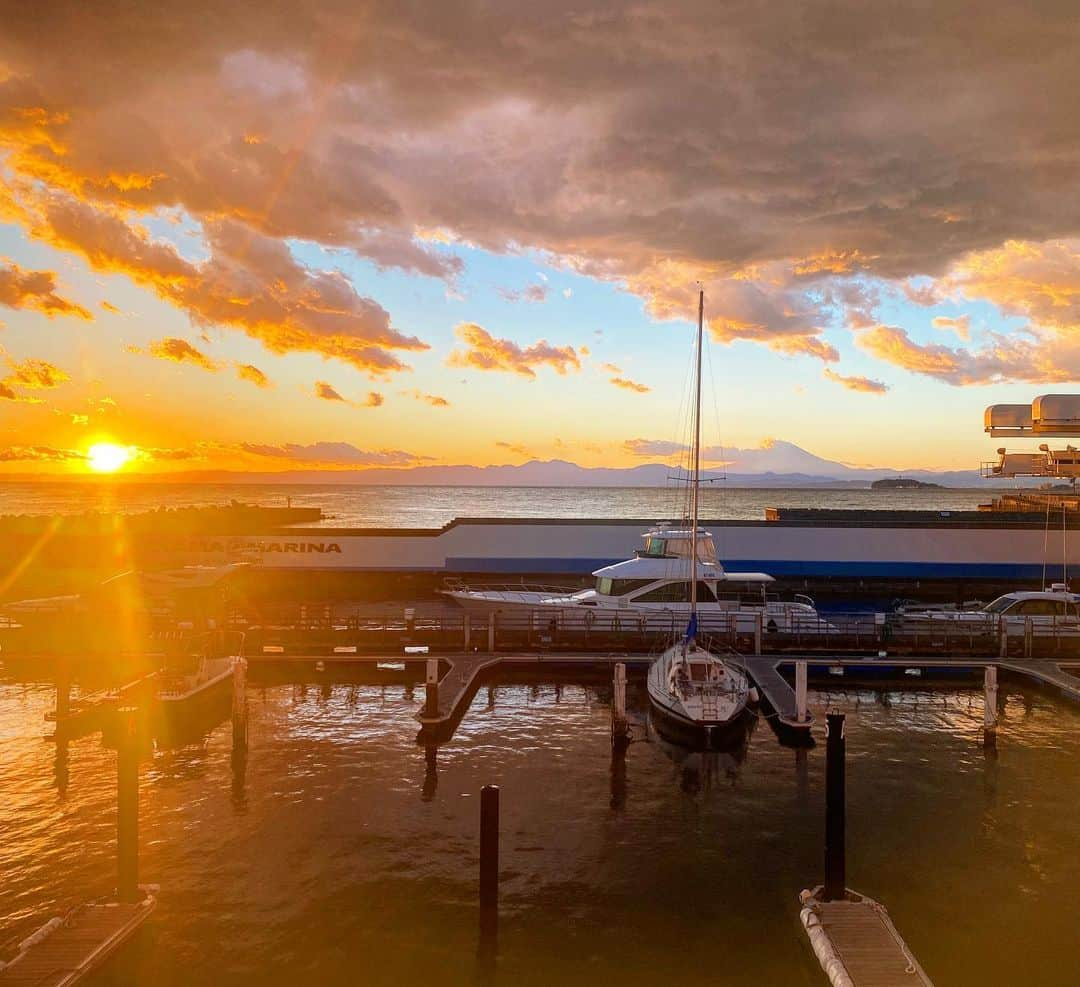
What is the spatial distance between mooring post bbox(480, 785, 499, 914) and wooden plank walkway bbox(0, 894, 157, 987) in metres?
5.79

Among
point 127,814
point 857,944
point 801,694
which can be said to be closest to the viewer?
point 857,944

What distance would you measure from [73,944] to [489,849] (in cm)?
660

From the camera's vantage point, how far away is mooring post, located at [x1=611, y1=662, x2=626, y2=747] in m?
22.7

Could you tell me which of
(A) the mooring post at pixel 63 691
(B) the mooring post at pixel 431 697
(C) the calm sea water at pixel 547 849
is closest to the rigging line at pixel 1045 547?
(C) the calm sea water at pixel 547 849

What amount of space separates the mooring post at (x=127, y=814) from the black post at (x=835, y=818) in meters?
12.2

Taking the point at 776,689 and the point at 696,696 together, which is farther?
the point at 776,689

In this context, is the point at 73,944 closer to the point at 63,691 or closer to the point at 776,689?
the point at 63,691

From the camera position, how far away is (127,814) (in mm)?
14008

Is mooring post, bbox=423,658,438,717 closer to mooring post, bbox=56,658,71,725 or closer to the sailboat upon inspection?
the sailboat

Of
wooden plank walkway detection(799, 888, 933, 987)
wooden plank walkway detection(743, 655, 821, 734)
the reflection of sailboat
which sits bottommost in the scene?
the reflection of sailboat

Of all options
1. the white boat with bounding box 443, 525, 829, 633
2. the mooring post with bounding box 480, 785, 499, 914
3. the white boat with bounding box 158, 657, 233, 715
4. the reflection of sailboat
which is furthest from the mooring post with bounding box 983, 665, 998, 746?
the white boat with bounding box 158, 657, 233, 715

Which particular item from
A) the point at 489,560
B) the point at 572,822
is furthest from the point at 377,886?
the point at 489,560

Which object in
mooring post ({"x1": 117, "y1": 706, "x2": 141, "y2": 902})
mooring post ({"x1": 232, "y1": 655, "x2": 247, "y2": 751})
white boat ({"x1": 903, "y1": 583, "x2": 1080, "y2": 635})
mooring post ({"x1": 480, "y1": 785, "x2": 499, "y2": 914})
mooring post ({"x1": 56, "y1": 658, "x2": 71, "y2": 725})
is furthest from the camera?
white boat ({"x1": 903, "y1": 583, "x2": 1080, "y2": 635})

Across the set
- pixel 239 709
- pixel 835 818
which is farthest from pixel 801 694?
pixel 239 709
